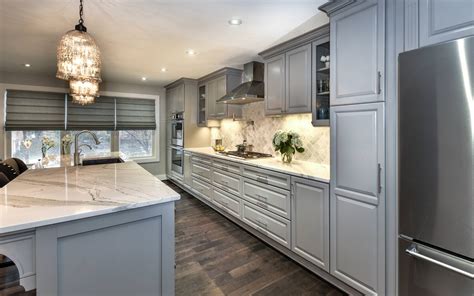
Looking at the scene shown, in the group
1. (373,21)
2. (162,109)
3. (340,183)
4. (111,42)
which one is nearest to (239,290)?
(340,183)

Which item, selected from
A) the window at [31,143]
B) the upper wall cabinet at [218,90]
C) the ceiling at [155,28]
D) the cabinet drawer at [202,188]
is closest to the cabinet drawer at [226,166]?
the cabinet drawer at [202,188]

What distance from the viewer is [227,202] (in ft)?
11.0

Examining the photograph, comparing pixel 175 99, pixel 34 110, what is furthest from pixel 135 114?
pixel 34 110

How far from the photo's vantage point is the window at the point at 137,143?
5.55 metres

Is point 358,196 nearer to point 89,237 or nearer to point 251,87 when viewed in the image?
point 89,237

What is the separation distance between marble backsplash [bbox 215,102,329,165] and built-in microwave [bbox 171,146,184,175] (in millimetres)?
835

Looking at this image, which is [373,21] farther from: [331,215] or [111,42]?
[111,42]

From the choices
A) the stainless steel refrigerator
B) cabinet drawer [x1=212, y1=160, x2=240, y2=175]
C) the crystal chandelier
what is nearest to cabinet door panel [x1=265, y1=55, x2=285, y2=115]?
cabinet drawer [x1=212, y1=160, x2=240, y2=175]

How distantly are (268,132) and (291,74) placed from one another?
1.14 metres

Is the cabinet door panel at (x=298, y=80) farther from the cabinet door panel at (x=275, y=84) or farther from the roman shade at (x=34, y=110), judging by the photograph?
the roman shade at (x=34, y=110)

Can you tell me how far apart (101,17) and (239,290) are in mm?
2810

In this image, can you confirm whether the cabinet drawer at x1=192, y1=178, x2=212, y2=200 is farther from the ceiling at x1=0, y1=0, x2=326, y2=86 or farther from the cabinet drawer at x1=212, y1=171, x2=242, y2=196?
the ceiling at x1=0, y1=0, x2=326, y2=86

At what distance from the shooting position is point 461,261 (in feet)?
3.86

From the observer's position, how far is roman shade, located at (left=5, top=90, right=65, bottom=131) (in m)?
4.29
